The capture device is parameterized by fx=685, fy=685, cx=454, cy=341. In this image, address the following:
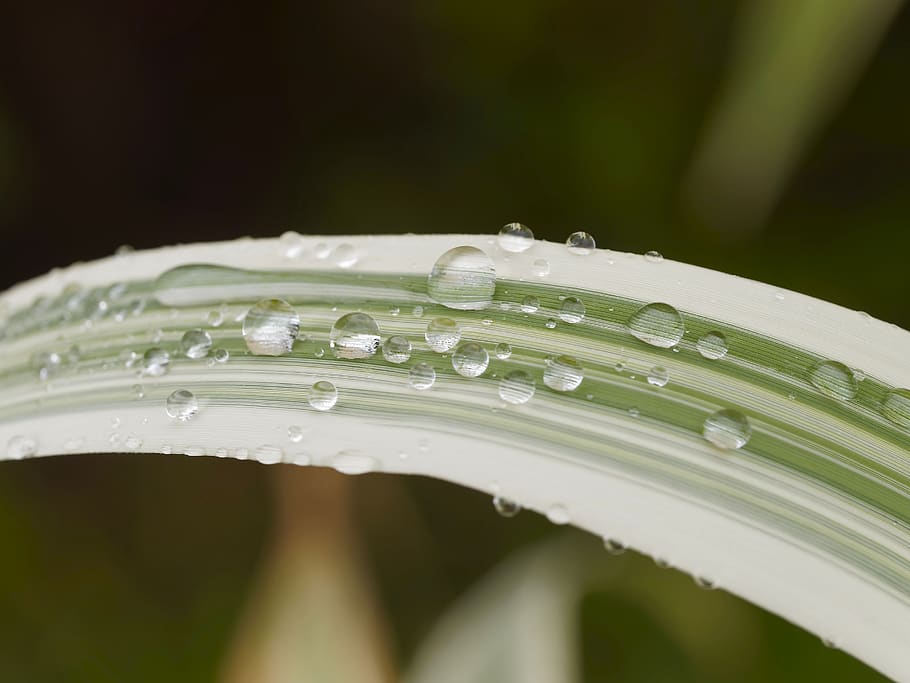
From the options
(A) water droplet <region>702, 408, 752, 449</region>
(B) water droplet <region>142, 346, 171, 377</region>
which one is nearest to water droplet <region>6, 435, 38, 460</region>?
(B) water droplet <region>142, 346, 171, 377</region>

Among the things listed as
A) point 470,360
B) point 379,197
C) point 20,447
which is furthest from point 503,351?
point 379,197

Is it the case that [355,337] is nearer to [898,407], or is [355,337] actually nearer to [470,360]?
[470,360]

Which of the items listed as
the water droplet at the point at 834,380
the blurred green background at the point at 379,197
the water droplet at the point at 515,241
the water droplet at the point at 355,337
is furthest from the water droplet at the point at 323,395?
the blurred green background at the point at 379,197

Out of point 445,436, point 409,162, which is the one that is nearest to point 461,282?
point 445,436

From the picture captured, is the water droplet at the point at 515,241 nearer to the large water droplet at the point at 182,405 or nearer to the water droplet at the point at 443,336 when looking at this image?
the water droplet at the point at 443,336

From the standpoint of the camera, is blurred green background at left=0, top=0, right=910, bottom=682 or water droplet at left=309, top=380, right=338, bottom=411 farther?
blurred green background at left=0, top=0, right=910, bottom=682

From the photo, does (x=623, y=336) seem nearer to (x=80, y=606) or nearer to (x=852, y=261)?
(x=852, y=261)

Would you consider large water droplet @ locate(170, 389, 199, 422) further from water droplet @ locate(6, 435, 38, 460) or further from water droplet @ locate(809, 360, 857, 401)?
water droplet @ locate(809, 360, 857, 401)
